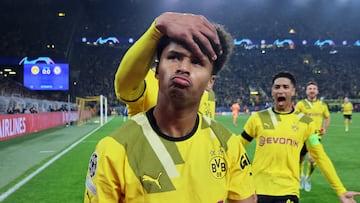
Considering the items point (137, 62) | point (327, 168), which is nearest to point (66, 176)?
point (327, 168)

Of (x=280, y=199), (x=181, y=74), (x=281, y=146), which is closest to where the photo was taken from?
(x=181, y=74)

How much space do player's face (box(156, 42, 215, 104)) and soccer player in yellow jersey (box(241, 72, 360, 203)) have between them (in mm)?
3003

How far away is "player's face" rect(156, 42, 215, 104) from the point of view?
188 cm

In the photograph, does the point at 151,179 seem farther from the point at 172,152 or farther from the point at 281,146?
the point at 281,146

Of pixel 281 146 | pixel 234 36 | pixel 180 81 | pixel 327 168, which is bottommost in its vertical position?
pixel 327 168

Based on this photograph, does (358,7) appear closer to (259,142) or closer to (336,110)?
(336,110)

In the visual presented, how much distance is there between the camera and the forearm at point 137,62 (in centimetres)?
203

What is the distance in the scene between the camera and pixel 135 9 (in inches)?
2260

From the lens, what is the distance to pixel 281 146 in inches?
197

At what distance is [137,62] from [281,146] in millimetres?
3245

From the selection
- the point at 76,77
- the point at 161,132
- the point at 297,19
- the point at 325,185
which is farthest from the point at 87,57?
the point at 161,132

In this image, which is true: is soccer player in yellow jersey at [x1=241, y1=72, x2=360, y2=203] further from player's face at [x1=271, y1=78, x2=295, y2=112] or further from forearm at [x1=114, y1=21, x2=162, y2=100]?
forearm at [x1=114, y1=21, x2=162, y2=100]

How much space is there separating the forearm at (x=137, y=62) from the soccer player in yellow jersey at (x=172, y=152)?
0.03m

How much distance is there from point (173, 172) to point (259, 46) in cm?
6860
